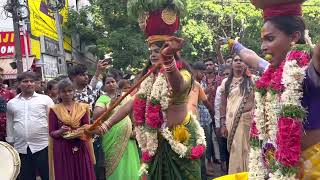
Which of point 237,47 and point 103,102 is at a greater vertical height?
point 237,47

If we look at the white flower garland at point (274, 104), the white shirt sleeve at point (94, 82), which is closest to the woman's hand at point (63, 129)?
the white shirt sleeve at point (94, 82)

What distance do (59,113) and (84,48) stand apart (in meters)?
23.3

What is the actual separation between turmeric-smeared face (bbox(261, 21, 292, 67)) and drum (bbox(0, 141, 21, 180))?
3.21 meters

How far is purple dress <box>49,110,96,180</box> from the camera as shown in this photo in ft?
20.8

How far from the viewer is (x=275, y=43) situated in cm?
314

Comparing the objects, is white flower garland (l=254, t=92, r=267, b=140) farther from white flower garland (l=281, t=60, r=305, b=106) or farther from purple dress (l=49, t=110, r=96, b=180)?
purple dress (l=49, t=110, r=96, b=180)

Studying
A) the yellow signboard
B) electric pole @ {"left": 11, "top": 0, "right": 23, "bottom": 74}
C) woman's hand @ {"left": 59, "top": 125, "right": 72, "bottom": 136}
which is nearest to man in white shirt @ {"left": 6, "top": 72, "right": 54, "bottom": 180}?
woman's hand @ {"left": 59, "top": 125, "right": 72, "bottom": 136}

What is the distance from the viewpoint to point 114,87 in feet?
23.6

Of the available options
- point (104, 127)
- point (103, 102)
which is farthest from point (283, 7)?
point (103, 102)

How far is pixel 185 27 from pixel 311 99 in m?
23.6

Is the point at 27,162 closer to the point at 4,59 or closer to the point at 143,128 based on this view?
the point at 143,128

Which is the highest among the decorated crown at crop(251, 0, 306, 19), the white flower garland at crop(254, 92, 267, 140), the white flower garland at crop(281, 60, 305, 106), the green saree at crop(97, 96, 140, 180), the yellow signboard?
the yellow signboard

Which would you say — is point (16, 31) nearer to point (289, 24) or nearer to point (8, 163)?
point (8, 163)

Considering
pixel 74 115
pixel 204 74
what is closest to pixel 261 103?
pixel 74 115
